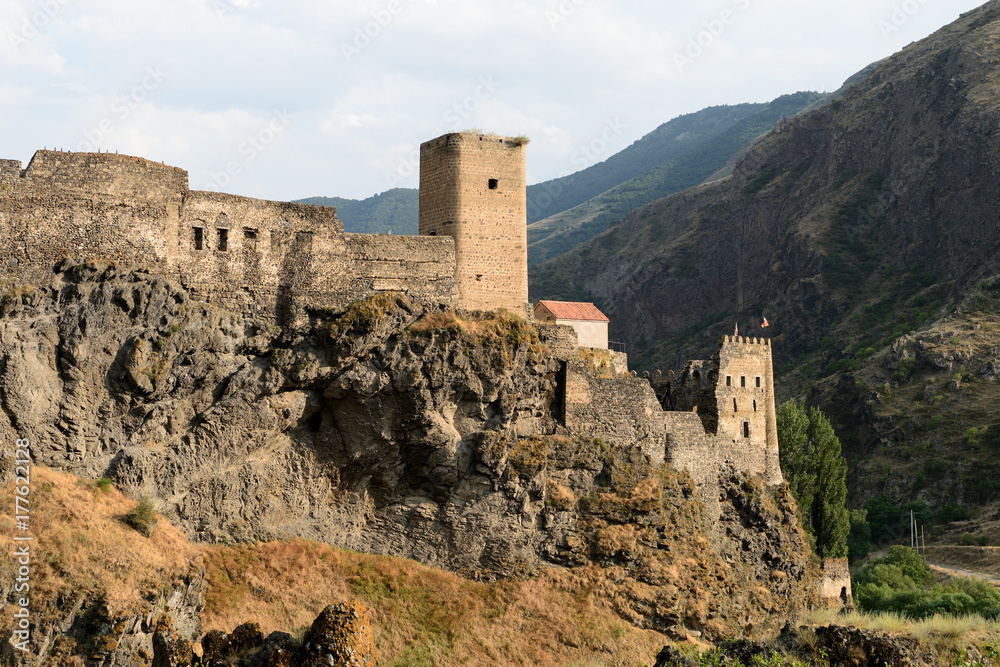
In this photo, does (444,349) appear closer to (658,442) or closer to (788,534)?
(658,442)

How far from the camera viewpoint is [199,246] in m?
36.1

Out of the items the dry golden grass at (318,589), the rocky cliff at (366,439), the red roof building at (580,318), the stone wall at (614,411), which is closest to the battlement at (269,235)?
the rocky cliff at (366,439)

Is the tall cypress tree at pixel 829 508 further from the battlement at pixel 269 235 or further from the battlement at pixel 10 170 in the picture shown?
the battlement at pixel 10 170

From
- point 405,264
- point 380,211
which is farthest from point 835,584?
point 380,211

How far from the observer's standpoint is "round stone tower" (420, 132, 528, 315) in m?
41.3

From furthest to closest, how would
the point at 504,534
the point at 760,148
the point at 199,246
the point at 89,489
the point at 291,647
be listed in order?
the point at 760,148 → the point at 504,534 → the point at 199,246 → the point at 89,489 → the point at 291,647

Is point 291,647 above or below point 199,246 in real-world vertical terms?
below

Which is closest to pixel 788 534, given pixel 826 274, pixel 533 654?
pixel 533 654

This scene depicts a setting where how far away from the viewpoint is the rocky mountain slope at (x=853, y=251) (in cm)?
9600

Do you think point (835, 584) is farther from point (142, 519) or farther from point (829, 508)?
point (142, 519)

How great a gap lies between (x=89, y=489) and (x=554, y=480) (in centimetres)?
1835

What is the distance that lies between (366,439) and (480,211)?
11351mm

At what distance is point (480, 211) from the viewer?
137ft

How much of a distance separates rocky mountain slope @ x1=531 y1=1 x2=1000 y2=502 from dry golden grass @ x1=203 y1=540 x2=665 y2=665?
53.1 m
